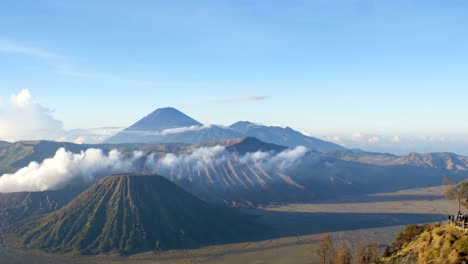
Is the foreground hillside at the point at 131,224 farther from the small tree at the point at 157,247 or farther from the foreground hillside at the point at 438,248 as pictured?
the foreground hillside at the point at 438,248

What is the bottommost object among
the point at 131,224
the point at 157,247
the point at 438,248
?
the point at 157,247

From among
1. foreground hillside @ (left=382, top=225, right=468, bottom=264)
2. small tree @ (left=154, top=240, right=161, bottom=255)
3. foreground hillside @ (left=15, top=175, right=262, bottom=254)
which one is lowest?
small tree @ (left=154, top=240, right=161, bottom=255)

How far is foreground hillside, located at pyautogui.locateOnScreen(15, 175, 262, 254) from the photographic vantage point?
157250 mm

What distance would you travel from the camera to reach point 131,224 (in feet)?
554

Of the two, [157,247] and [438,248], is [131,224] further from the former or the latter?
[438,248]

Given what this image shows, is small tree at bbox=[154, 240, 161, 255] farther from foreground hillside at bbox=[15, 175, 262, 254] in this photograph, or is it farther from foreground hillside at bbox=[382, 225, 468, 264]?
foreground hillside at bbox=[382, 225, 468, 264]

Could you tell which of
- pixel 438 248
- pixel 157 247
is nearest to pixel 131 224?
pixel 157 247

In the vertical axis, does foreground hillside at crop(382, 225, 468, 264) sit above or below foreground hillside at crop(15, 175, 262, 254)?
above

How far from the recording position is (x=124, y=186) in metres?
195

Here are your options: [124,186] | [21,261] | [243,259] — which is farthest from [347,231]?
[21,261]

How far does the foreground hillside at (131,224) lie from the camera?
516 feet

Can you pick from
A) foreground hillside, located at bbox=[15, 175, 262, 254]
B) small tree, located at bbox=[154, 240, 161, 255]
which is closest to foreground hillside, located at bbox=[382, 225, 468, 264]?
small tree, located at bbox=[154, 240, 161, 255]

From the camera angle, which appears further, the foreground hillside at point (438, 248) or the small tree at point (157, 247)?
the small tree at point (157, 247)

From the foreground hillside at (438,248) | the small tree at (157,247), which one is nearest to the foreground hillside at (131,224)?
the small tree at (157,247)
